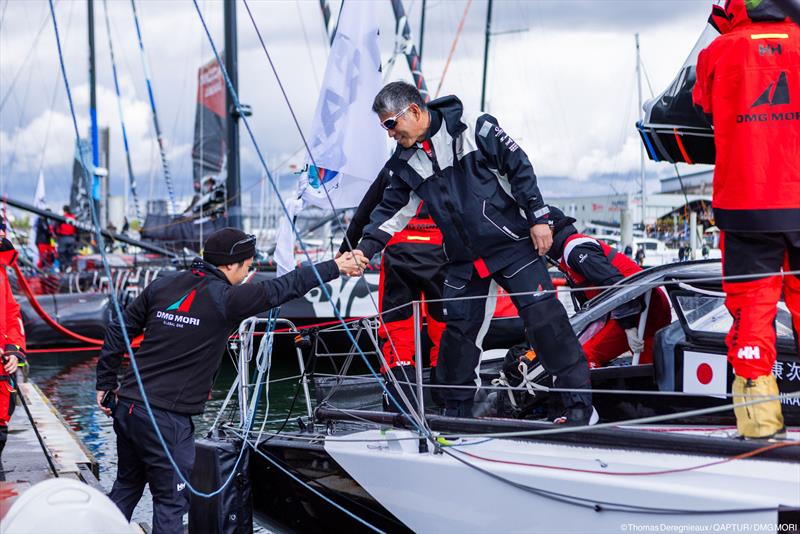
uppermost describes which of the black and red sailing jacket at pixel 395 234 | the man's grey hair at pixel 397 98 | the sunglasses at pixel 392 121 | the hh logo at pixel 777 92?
the man's grey hair at pixel 397 98

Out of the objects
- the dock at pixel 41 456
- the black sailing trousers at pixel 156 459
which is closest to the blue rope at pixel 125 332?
the black sailing trousers at pixel 156 459

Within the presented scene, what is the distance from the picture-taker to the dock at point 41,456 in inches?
210

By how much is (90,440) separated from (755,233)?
22.0ft

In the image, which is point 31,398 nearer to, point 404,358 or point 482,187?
point 404,358

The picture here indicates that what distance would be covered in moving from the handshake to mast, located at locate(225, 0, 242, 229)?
12.2 metres

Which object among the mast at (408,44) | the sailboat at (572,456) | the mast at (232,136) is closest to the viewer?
the sailboat at (572,456)

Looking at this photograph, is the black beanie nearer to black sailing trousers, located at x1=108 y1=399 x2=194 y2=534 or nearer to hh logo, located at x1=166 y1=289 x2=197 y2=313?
hh logo, located at x1=166 y1=289 x2=197 y2=313

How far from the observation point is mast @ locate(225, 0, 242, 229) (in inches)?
625

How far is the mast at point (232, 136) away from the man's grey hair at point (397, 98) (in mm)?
12380

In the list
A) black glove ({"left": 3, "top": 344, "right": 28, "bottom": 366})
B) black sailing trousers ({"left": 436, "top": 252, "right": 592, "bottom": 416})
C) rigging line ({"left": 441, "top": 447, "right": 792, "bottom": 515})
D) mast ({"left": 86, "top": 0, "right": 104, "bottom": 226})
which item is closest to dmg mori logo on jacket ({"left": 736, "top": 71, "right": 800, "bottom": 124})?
black sailing trousers ({"left": 436, "top": 252, "right": 592, "bottom": 416})

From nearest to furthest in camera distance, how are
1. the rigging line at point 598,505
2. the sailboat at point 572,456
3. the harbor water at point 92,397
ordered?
the rigging line at point 598,505, the sailboat at point 572,456, the harbor water at point 92,397

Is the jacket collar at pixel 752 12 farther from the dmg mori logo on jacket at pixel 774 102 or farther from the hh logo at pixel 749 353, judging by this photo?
the hh logo at pixel 749 353

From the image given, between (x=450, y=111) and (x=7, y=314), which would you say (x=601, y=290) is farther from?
(x=7, y=314)

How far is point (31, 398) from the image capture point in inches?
→ 353
